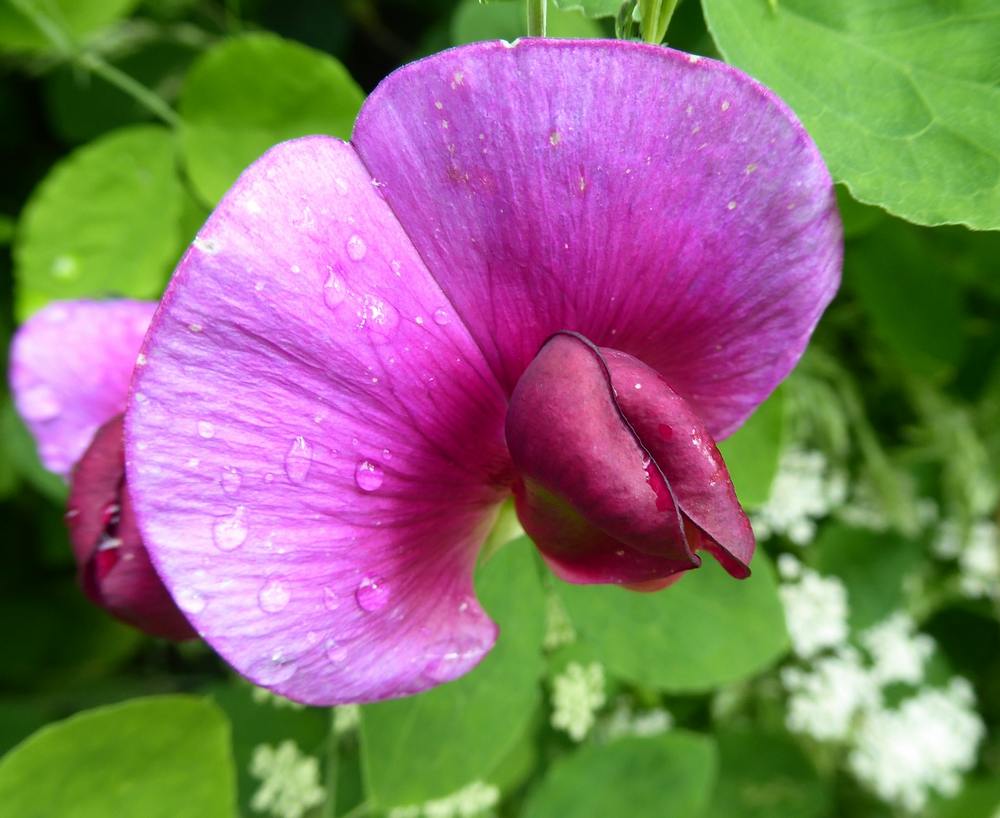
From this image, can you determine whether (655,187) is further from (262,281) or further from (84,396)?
(84,396)

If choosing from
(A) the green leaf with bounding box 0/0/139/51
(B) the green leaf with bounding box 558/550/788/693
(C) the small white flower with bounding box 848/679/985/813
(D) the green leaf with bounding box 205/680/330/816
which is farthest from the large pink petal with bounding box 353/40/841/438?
(C) the small white flower with bounding box 848/679/985/813

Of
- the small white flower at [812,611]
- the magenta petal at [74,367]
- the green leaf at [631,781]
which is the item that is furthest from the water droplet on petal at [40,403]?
the small white flower at [812,611]

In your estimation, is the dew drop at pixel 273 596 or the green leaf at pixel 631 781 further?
the green leaf at pixel 631 781

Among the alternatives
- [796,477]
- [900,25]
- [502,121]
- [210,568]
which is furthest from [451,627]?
[796,477]

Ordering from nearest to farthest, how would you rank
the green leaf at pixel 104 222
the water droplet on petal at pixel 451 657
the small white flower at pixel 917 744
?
the water droplet on petal at pixel 451 657 → the green leaf at pixel 104 222 → the small white flower at pixel 917 744

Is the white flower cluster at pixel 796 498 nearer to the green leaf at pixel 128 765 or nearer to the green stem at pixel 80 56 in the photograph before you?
the green leaf at pixel 128 765

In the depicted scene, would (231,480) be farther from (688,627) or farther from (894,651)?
(894,651)
